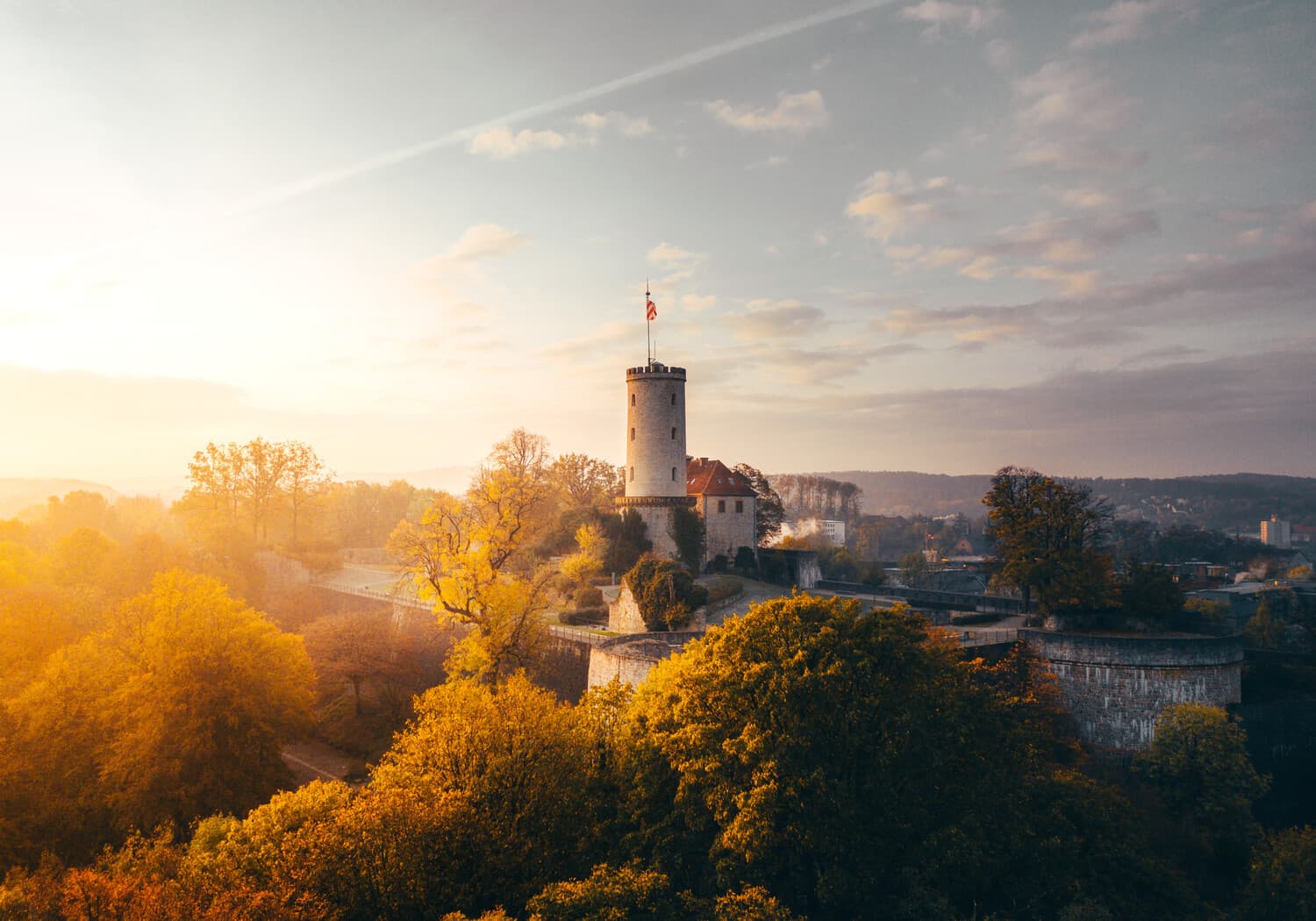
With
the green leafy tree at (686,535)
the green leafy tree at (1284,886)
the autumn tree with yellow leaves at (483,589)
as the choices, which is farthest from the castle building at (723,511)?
the green leafy tree at (1284,886)

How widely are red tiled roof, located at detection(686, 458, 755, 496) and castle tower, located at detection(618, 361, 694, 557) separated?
2332mm


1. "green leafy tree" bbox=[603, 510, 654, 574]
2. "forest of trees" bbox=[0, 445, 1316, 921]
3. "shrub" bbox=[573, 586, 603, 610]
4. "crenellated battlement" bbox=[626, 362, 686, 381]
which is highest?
"crenellated battlement" bbox=[626, 362, 686, 381]

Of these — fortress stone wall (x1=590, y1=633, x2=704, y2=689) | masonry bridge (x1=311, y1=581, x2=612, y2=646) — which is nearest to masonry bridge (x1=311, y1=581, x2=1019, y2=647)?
masonry bridge (x1=311, y1=581, x2=612, y2=646)

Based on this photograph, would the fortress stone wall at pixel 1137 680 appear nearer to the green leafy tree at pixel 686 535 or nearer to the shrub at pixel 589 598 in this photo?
the green leafy tree at pixel 686 535

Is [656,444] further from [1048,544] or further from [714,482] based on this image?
[1048,544]

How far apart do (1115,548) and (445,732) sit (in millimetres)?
97817

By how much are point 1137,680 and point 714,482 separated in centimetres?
2425

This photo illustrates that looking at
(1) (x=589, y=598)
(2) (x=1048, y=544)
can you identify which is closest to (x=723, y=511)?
(1) (x=589, y=598)

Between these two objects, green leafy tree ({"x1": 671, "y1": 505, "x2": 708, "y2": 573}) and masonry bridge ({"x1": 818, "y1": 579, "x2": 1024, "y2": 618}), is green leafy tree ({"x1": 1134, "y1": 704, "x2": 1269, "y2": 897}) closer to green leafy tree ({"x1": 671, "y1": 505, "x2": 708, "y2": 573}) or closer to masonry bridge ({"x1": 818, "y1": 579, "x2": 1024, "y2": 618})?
masonry bridge ({"x1": 818, "y1": 579, "x2": 1024, "y2": 618})

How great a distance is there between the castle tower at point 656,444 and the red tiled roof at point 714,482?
7.65 feet

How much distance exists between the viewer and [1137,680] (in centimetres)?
2716

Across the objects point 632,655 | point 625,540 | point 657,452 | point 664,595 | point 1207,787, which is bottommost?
point 1207,787

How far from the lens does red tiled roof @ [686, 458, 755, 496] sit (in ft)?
149

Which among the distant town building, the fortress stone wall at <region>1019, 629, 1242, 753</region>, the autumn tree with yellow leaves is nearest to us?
the fortress stone wall at <region>1019, 629, 1242, 753</region>
